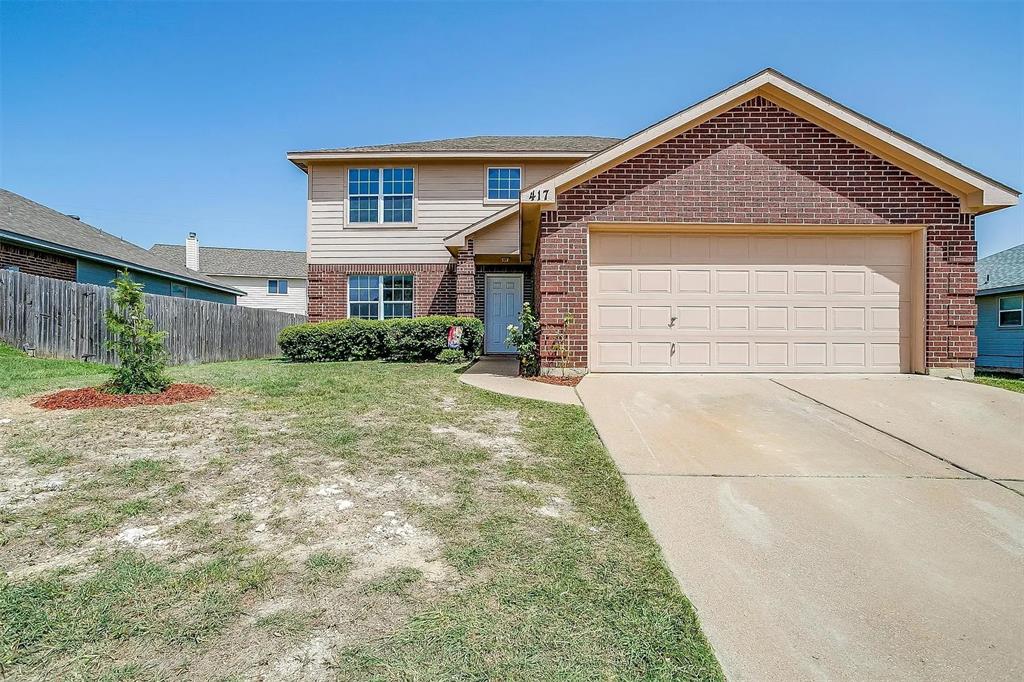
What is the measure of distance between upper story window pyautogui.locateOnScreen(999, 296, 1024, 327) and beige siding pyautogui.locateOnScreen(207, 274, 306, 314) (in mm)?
38522

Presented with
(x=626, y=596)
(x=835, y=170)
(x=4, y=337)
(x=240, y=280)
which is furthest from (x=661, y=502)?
(x=240, y=280)

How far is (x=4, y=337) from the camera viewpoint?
37.9 feet

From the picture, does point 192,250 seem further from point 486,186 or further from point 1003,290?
point 1003,290

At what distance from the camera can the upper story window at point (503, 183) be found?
15609mm

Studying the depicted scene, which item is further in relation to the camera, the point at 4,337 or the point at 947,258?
the point at 4,337

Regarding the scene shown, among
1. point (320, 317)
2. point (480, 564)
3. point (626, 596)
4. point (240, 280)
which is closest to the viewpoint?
point (626, 596)

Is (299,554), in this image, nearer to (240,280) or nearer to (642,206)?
(642,206)

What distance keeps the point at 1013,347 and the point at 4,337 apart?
2960 centimetres

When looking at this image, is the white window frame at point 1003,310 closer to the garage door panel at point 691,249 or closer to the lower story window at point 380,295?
the garage door panel at point 691,249

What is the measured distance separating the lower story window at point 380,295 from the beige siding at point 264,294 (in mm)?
24912

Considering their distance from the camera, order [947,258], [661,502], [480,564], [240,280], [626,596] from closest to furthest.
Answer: [626,596], [480,564], [661,502], [947,258], [240,280]

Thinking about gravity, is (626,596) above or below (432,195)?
below

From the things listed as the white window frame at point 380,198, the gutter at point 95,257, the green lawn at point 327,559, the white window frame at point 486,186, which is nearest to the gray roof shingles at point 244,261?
the gutter at point 95,257

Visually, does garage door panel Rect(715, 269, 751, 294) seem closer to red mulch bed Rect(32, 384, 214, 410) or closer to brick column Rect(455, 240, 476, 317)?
brick column Rect(455, 240, 476, 317)
